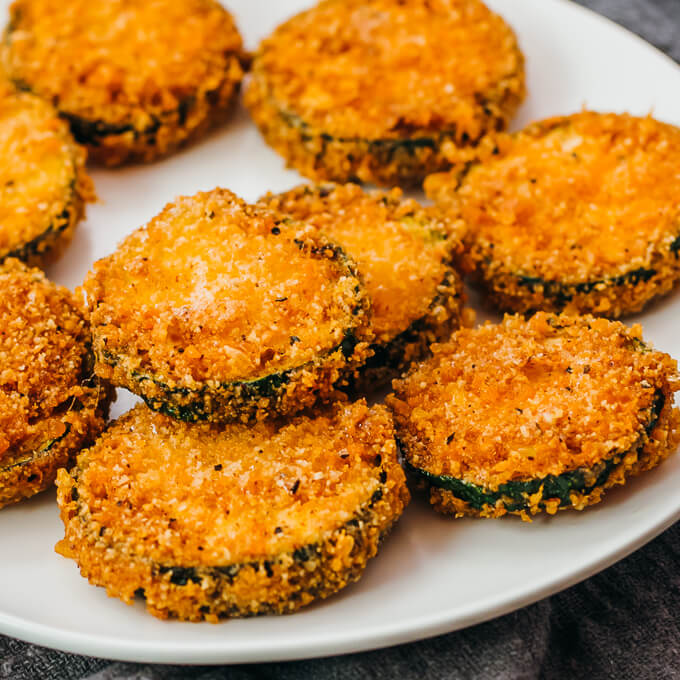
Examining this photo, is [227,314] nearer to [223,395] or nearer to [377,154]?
[223,395]

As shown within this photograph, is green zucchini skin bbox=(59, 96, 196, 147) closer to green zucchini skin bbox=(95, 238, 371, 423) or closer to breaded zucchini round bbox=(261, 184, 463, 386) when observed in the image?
breaded zucchini round bbox=(261, 184, 463, 386)

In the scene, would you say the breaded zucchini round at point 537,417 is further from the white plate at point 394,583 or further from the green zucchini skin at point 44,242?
the green zucchini skin at point 44,242

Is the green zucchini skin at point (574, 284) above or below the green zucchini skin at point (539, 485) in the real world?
above

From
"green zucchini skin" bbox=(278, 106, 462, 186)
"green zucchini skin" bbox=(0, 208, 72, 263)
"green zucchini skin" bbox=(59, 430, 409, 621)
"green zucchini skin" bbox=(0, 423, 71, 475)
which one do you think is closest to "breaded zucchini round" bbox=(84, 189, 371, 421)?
"green zucchini skin" bbox=(0, 423, 71, 475)

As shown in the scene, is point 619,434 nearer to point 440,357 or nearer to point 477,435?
point 477,435

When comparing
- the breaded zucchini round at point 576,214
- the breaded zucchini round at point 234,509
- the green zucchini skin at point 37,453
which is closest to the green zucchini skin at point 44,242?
the green zucchini skin at point 37,453

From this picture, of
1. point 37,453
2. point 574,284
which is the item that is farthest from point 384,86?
point 37,453
